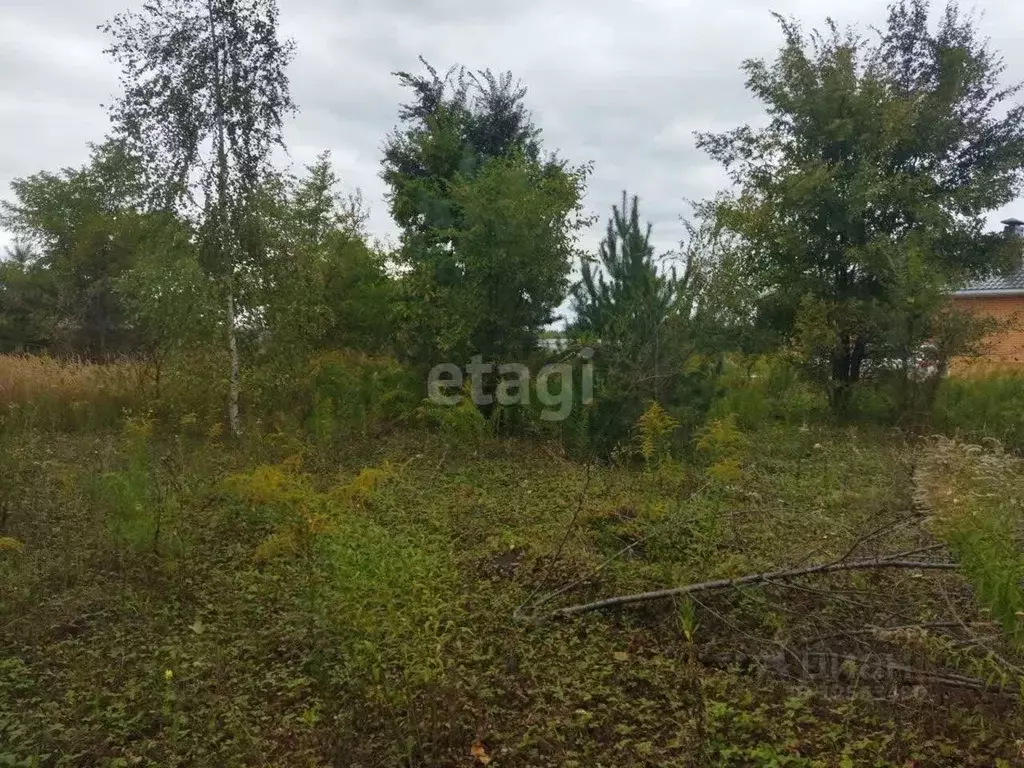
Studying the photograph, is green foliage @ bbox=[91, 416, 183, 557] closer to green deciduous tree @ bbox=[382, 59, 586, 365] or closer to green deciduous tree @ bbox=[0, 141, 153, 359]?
green deciduous tree @ bbox=[382, 59, 586, 365]

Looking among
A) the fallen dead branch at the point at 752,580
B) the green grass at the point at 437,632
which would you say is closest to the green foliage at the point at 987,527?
the fallen dead branch at the point at 752,580

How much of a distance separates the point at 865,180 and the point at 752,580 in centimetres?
866

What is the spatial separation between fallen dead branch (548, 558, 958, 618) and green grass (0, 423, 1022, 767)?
94 millimetres

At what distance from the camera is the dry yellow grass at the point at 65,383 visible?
9875mm

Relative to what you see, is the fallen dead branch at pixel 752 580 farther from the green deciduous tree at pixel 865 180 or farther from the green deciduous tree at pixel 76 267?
the green deciduous tree at pixel 76 267

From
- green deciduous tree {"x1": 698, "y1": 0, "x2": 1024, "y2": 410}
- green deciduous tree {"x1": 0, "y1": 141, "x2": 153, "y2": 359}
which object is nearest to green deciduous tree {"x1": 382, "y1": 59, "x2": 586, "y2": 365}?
green deciduous tree {"x1": 698, "y1": 0, "x2": 1024, "y2": 410}

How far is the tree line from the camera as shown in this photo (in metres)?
8.84

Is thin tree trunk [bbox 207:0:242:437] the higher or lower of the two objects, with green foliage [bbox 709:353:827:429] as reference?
higher

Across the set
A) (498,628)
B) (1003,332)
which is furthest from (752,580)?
(1003,332)

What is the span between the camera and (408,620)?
392 cm

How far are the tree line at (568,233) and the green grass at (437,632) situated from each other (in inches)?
113

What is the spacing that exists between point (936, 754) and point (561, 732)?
1.44 metres

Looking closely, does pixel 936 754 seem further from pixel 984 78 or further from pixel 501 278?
pixel 984 78

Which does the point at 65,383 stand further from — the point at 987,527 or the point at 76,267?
the point at 76,267
